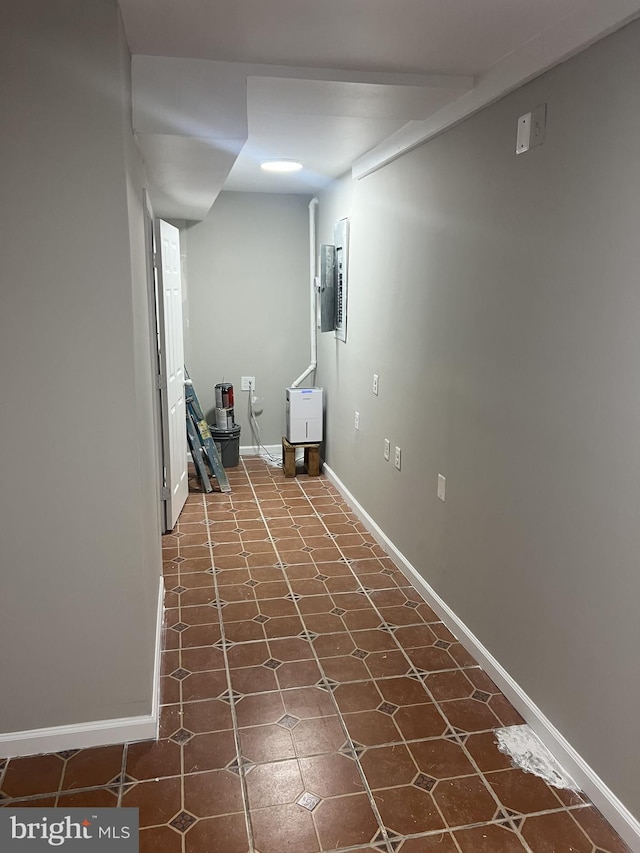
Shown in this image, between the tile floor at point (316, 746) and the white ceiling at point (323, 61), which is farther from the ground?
the white ceiling at point (323, 61)

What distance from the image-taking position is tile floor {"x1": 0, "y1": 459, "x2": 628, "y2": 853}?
1.85 meters

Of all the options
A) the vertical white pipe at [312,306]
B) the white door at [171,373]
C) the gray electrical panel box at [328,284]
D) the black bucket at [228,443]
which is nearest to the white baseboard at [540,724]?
the white door at [171,373]

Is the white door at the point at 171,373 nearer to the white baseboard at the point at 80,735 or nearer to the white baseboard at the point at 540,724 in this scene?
the white baseboard at the point at 540,724

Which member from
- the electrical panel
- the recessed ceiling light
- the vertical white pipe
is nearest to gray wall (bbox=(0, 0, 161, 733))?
the recessed ceiling light

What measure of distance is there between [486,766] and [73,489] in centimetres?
161

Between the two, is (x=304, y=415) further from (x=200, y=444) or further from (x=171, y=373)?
(x=171, y=373)

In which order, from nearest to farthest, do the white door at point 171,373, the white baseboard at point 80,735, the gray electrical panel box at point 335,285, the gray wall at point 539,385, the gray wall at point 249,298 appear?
1. the gray wall at point 539,385
2. the white baseboard at point 80,735
3. the white door at point 171,373
4. the gray electrical panel box at point 335,285
5. the gray wall at point 249,298

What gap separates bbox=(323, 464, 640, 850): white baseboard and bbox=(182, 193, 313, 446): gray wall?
2684 millimetres

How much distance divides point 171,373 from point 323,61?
7.25 ft

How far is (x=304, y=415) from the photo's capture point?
5336 millimetres

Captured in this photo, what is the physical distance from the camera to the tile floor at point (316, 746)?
6.08 ft

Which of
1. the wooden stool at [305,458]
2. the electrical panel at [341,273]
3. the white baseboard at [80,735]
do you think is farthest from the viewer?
the wooden stool at [305,458]

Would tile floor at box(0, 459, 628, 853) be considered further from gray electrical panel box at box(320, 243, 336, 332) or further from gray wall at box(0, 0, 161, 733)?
gray electrical panel box at box(320, 243, 336, 332)

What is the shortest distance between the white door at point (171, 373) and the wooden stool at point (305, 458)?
973mm
